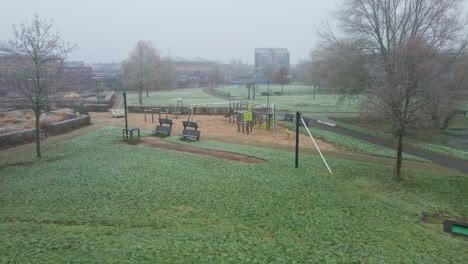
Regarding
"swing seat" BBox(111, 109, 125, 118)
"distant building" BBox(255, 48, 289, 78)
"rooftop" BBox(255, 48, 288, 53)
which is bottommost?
"swing seat" BBox(111, 109, 125, 118)

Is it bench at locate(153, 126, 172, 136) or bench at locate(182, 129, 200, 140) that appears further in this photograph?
bench at locate(153, 126, 172, 136)

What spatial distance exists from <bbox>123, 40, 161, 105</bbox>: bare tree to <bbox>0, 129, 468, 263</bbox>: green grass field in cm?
3200

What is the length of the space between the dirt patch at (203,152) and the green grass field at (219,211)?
2.28 ft

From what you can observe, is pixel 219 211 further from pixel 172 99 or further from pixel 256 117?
pixel 172 99

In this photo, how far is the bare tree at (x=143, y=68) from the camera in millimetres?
46597

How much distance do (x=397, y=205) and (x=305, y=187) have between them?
8.39ft

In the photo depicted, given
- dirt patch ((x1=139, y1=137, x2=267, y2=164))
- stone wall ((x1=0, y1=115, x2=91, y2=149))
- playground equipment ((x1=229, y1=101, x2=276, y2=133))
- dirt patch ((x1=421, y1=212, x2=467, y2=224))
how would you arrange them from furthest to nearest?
playground equipment ((x1=229, y1=101, x2=276, y2=133))
stone wall ((x1=0, y1=115, x2=91, y2=149))
dirt patch ((x1=139, y1=137, x2=267, y2=164))
dirt patch ((x1=421, y1=212, x2=467, y2=224))

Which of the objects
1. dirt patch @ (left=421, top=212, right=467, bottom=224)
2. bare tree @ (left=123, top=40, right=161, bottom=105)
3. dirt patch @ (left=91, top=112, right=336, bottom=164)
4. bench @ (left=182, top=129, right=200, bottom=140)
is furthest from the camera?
bare tree @ (left=123, top=40, right=161, bottom=105)

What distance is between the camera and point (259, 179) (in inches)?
442

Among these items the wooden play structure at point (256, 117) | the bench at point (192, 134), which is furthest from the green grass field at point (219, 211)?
the wooden play structure at point (256, 117)

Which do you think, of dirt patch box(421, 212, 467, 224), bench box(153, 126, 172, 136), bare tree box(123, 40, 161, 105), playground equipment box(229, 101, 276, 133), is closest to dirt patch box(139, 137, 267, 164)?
Result: bench box(153, 126, 172, 136)

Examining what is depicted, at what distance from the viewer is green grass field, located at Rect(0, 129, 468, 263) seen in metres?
6.21

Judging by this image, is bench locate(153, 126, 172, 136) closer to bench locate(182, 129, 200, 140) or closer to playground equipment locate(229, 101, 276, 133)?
bench locate(182, 129, 200, 140)

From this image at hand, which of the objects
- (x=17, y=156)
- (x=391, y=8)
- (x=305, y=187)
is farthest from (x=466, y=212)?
(x=391, y=8)
